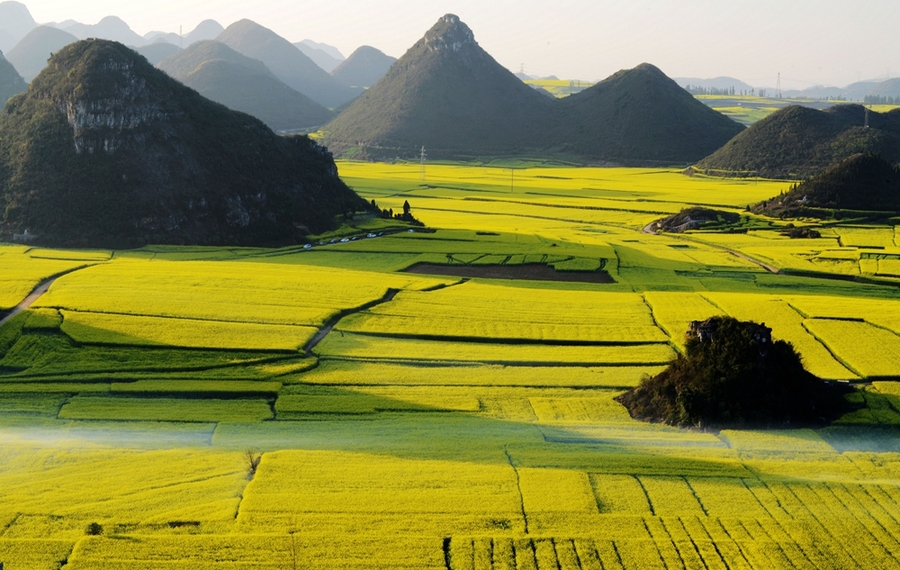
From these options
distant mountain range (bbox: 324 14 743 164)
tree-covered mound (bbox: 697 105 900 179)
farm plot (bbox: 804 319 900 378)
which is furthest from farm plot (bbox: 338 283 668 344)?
distant mountain range (bbox: 324 14 743 164)

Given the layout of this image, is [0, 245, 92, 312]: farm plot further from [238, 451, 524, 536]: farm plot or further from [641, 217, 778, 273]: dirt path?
[641, 217, 778, 273]: dirt path

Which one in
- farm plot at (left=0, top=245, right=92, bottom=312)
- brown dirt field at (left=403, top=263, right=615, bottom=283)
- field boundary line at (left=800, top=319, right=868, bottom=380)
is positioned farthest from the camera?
brown dirt field at (left=403, top=263, right=615, bottom=283)

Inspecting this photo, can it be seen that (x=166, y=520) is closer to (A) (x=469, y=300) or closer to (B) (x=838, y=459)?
(B) (x=838, y=459)

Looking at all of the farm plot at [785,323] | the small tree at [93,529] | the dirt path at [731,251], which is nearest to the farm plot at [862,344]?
the farm plot at [785,323]

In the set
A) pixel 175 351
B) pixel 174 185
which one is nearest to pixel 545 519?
pixel 175 351

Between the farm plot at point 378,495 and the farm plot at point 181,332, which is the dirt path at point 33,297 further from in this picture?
the farm plot at point 378,495
